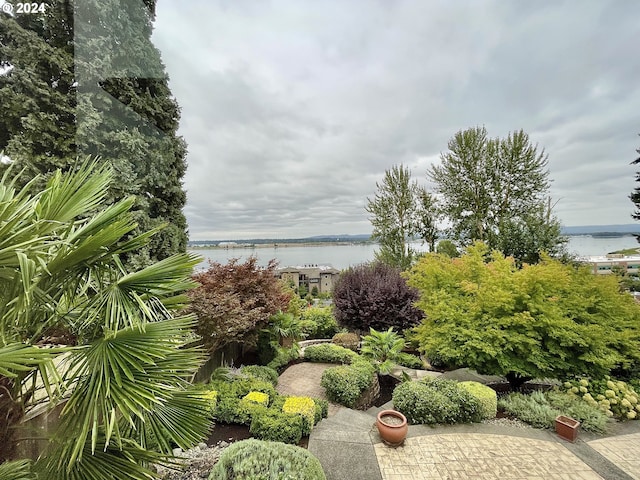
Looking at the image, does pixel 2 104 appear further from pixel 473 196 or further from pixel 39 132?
pixel 473 196

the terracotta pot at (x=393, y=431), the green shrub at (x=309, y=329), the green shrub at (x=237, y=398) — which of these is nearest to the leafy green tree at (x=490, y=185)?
the green shrub at (x=309, y=329)

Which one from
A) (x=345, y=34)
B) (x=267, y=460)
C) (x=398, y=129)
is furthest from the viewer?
(x=398, y=129)

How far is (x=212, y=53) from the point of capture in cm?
647

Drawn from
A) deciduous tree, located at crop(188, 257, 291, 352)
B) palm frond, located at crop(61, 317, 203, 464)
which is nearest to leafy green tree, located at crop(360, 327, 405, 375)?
deciduous tree, located at crop(188, 257, 291, 352)

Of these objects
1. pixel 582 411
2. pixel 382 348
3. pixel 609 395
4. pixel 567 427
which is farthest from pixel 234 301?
pixel 609 395

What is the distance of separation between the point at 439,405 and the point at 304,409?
2193 millimetres

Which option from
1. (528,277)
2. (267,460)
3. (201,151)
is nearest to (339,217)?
(201,151)

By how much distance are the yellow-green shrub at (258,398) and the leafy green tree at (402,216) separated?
11302 millimetres

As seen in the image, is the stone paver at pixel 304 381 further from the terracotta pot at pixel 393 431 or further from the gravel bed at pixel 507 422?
the gravel bed at pixel 507 422

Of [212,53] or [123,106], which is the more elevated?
[212,53]

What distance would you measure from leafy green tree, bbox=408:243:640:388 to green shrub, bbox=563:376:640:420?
0.19 metres

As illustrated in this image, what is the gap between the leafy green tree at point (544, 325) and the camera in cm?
448

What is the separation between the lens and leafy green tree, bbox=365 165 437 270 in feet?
48.8

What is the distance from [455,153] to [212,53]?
39.9ft
